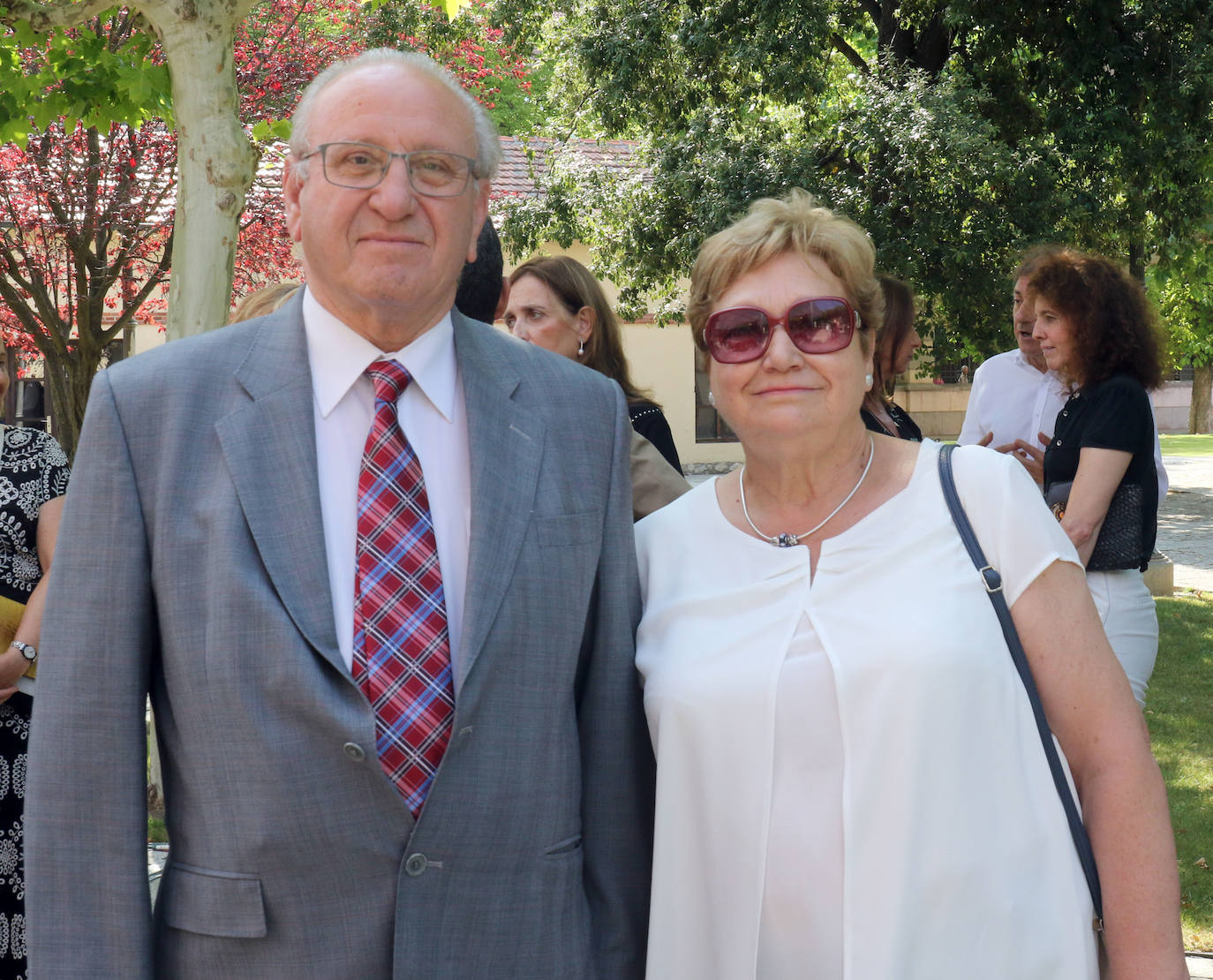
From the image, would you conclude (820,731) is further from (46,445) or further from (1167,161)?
(1167,161)

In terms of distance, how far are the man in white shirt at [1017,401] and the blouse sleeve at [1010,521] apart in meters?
3.29

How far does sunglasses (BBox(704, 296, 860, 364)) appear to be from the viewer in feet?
7.82

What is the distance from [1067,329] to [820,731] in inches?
115

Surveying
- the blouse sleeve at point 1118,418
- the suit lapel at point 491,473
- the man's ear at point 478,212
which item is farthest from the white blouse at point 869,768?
the blouse sleeve at point 1118,418

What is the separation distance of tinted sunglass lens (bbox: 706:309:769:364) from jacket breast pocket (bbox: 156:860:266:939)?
128cm

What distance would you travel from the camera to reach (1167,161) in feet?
34.7

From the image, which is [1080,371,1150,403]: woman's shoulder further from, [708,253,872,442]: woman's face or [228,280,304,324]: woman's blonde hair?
[228,280,304,324]: woman's blonde hair

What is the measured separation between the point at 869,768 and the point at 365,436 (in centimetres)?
104

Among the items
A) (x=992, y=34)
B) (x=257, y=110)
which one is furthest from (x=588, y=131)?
(x=992, y=34)

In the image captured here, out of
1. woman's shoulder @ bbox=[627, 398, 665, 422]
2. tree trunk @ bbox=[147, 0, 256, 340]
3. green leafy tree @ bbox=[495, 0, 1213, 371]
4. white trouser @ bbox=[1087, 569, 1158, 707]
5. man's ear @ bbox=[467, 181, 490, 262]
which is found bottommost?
white trouser @ bbox=[1087, 569, 1158, 707]

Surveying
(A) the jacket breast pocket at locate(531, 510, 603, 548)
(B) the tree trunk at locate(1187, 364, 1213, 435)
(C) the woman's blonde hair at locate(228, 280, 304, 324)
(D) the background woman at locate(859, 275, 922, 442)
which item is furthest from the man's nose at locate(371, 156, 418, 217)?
(B) the tree trunk at locate(1187, 364, 1213, 435)

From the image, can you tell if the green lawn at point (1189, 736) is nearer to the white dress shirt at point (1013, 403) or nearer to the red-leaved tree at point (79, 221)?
the white dress shirt at point (1013, 403)

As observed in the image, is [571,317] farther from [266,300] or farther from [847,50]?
[847,50]

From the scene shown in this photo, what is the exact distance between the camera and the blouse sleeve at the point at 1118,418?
4422mm
